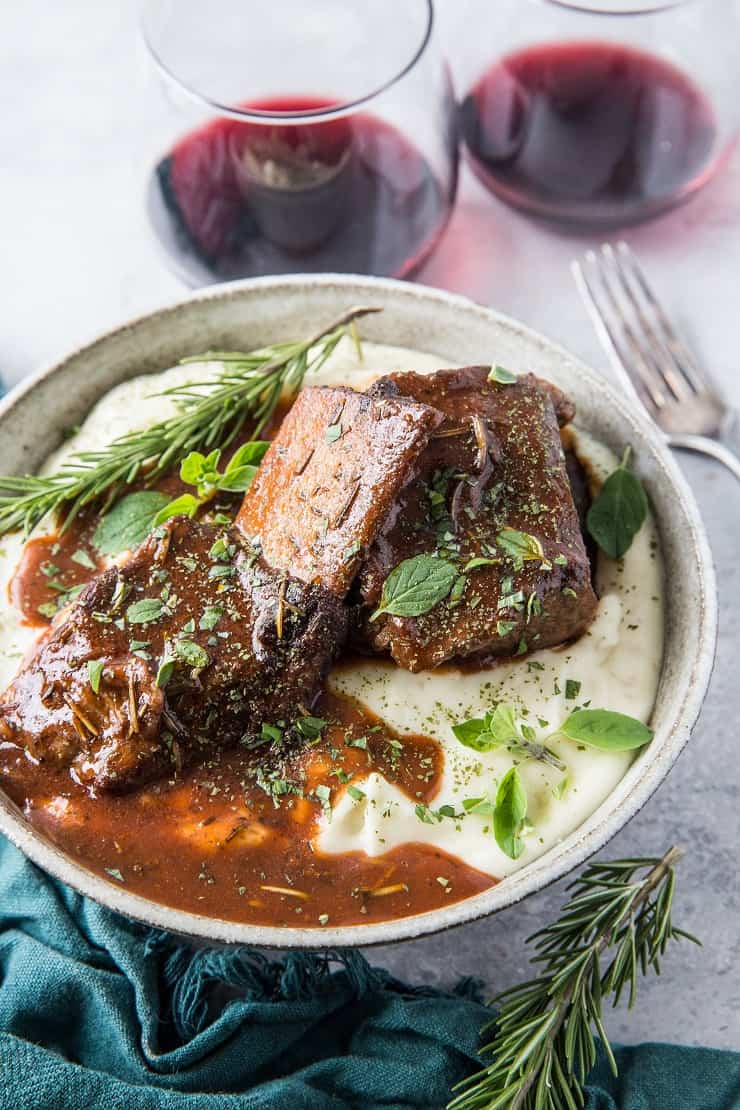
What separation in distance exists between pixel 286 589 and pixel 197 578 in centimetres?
29

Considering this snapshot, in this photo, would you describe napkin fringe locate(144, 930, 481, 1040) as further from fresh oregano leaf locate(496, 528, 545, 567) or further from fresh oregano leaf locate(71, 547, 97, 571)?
fresh oregano leaf locate(496, 528, 545, 567)

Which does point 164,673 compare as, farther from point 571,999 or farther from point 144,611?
point 571,999

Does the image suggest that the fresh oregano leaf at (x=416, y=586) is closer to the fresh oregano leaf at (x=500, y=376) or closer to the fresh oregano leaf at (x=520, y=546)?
the fresh oregano leaf at (x=520, y=546)

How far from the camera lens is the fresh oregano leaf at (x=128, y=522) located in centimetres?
404

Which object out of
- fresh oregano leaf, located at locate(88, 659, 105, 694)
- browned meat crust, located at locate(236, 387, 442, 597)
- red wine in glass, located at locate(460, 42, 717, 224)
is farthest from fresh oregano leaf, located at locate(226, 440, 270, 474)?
red wine in glass, located at locate(460, 42, 717, 224)

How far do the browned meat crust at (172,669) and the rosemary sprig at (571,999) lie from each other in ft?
3.33

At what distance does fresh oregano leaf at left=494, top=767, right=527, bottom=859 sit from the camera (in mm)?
3482

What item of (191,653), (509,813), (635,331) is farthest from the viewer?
(635,331)

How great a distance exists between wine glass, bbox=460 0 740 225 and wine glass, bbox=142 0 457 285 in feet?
1.03

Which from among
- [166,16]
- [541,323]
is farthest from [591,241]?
[166,16]

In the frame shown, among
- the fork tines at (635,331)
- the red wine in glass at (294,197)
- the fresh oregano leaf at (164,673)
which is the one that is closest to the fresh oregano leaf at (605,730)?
the fresh oregano leaf at (164,673)

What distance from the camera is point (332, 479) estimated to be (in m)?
3.76

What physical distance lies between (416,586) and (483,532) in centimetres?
26

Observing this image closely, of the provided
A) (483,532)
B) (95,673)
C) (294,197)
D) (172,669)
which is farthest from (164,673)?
(294,197)
